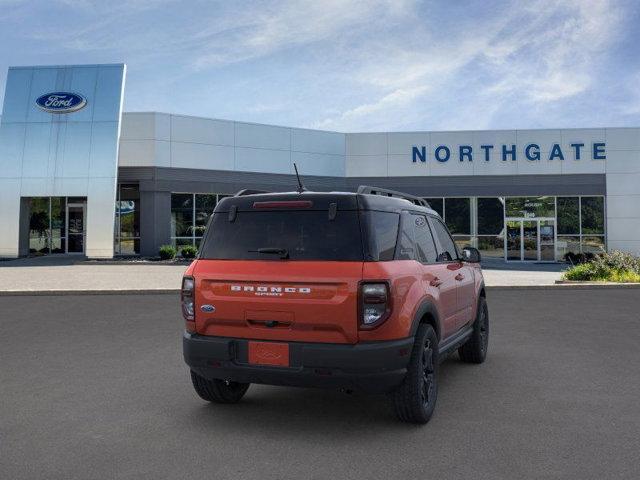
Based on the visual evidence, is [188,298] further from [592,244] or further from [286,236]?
[592,244]

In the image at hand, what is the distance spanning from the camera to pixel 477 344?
6.77 metres

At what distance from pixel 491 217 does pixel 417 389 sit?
26.8 m

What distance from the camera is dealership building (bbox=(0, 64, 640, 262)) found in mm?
26516

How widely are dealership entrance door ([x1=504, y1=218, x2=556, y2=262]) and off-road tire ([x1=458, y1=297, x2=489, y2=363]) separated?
77.9ft

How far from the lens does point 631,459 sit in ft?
12.7

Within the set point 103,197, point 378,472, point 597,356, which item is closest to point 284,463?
point 378,472

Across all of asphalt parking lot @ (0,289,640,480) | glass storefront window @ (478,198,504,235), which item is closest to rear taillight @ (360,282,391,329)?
asphalt parking lot @ (0,289,640,480)

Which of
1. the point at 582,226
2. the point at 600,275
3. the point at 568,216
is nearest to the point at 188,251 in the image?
the point at 600,275

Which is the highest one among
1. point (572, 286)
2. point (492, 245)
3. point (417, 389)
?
point (492, 245)

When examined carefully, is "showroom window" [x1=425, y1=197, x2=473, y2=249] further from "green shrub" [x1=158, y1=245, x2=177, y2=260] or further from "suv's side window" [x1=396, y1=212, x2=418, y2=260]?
"suv's side window" [x1=396, y1=212, x2=418, y2=260]

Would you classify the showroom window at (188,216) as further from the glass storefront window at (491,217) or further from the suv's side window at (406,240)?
the suv's side window at (406,240)

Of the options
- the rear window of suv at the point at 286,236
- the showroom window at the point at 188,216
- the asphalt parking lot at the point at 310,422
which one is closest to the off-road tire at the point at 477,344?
the asphalt parking lot at the point at 310,422

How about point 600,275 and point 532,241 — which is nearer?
point 600,275

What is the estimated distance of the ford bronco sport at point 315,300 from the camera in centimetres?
421
